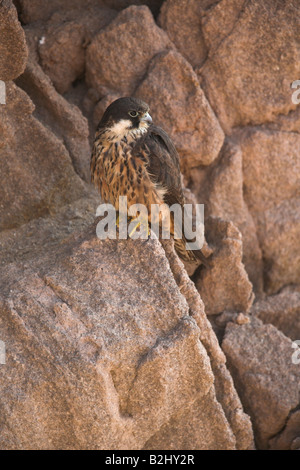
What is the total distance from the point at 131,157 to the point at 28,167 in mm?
901

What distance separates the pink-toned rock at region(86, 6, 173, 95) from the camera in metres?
4.47

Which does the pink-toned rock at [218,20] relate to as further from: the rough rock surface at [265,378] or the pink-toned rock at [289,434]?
the pink-toned rock at [289,434]

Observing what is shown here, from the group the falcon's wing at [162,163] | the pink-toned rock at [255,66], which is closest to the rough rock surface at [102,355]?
the falcon's wing at [162,163]

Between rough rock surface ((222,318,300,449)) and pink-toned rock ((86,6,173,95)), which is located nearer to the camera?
rough rock surface ((222,318,300,449))

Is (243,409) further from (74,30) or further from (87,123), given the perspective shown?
(74,30)

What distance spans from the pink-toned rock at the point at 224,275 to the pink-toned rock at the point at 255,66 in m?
1.12

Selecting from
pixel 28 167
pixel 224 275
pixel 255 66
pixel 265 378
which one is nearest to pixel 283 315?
pixel 224 275

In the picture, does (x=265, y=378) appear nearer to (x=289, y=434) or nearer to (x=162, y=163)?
(x=289, y=434)

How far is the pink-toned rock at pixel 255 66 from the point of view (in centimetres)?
443

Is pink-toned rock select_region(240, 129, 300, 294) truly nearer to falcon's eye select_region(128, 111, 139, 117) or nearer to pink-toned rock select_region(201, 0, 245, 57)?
pink-toned rock select_region(201, 0, 245, 57)

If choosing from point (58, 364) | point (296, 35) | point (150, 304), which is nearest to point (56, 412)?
point (58, 364)

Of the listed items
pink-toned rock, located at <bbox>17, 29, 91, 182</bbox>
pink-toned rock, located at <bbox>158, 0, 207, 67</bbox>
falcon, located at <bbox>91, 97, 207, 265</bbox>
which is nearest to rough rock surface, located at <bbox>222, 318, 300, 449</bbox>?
falcon, located at <bbox>91, 97, 207, 265</bbox>

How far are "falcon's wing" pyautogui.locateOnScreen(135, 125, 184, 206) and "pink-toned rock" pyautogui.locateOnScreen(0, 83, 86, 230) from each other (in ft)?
2.72

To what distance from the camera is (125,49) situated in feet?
14.8
